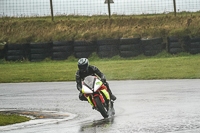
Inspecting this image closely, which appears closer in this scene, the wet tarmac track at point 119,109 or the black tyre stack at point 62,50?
the wet tarmac track at point 119,109

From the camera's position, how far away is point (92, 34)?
28.1m

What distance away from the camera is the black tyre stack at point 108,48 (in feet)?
83.4

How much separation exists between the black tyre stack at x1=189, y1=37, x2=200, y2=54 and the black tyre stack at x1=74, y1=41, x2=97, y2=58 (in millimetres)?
5680

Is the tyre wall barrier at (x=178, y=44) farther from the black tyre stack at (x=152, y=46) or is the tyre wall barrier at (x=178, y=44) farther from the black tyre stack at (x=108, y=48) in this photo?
the black tyre stack at (x=108, y=48)

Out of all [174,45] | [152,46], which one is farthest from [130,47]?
[174,45]

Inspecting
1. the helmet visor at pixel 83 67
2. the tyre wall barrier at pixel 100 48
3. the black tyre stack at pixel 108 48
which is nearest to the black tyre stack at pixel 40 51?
the tyre wall barrier at pixel 100 48

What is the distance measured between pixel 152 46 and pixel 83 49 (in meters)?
4.02

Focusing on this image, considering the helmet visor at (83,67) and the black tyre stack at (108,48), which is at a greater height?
the helmet visor at (83,67)

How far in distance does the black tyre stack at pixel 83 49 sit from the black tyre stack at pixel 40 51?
1.66 meters

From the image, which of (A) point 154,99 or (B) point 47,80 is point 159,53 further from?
(A) point 154,99

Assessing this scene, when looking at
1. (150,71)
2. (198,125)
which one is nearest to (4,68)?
(150,71)

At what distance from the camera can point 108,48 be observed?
25672mm

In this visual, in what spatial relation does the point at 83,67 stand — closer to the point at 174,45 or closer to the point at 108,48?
the point at 174,45

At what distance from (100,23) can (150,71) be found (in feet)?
42.5
